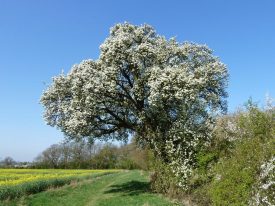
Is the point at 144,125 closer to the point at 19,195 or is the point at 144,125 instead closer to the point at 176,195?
the point at 176,195

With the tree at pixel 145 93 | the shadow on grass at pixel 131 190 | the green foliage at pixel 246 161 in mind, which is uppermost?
the tree at pixel 145 93

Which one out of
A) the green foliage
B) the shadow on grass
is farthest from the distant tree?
the green foliage

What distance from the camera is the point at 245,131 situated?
18.4 m

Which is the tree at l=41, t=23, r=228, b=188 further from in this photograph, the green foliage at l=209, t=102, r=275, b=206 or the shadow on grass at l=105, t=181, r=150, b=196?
the green foliage at l=209, t=102, r=275, b=206

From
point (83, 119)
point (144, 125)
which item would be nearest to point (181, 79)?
point (144, 125)

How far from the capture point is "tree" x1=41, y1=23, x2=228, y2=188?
31.6 metres

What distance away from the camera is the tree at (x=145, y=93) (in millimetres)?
31578

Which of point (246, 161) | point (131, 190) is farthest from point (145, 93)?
point (246, 161)

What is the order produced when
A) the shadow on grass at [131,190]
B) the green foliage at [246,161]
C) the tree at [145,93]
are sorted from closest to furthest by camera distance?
the green foliage at [246,161]
the tree at [145,93]
the shadow on grass at [131,190]

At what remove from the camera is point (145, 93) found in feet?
110

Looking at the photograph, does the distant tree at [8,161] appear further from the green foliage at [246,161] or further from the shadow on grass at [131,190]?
the green foliage at [246,161]

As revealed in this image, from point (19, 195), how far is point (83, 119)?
29.0ft

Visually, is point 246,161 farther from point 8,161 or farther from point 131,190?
point 8,161

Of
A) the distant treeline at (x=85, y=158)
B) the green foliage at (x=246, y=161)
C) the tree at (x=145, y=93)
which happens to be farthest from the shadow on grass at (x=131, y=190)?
the distant treeline at (x=85, y=158)
